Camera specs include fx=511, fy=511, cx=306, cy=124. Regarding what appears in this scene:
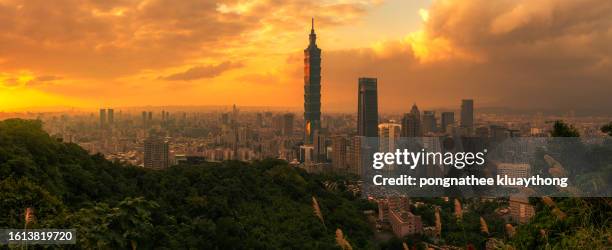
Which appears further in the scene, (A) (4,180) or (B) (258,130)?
(B) (258,130)

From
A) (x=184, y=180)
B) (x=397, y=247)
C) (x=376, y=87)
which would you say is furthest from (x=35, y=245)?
(x=376, y=87)

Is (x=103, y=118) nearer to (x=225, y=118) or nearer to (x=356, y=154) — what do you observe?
(x=225, y=118)

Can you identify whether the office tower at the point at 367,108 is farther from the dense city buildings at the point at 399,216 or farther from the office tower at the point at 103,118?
the dense city buildings at the point at 399,216

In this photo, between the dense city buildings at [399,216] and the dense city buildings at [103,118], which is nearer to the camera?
the dense city buildings at [399,216]

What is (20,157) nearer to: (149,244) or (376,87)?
(149,244)

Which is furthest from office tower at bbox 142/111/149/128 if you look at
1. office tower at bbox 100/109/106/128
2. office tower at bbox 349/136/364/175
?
office tower at bbox 349/136/364/175

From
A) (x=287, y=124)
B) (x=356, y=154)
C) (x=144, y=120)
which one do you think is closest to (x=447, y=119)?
(x=356, y=154)

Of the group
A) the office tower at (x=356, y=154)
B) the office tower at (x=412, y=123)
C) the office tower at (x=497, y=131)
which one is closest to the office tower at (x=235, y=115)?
the office tower at (x=356, y=154)

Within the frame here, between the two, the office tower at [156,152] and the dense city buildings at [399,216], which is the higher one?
the office tower at [156,152]
